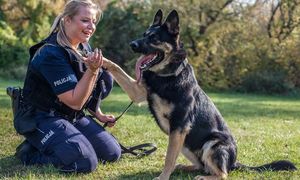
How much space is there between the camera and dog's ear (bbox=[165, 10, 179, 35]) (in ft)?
16.9

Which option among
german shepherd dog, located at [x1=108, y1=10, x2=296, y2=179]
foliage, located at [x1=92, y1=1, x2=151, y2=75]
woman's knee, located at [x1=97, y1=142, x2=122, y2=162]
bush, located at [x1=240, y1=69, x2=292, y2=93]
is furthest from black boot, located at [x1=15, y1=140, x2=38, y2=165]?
foliage, located at [x1=92, y1=1, x2=151, y2=75]

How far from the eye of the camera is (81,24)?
541 cm

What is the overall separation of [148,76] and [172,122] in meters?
0.60

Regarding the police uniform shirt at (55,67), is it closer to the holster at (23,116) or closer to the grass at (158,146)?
the holster at (23,116)

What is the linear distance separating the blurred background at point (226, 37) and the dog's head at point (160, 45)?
63.6 ft

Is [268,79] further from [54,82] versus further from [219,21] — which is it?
[54,82]

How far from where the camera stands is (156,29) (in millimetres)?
5223

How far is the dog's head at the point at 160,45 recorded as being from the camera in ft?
16.8

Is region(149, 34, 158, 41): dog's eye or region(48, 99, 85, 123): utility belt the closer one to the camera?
region(149, 34, 158, 41): dog's eye

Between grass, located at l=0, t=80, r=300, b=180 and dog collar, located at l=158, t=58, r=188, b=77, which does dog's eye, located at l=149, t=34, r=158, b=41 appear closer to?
dog collar, located at l=158, t=58, r=188, b=77

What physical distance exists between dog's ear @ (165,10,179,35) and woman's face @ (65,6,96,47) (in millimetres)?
926

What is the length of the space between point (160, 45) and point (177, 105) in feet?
2.21

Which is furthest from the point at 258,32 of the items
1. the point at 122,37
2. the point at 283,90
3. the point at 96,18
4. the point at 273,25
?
the point at 96,18

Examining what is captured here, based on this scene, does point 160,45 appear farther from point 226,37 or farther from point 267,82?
point 226,37
